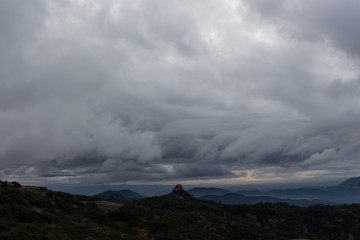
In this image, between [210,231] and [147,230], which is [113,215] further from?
[210,231]

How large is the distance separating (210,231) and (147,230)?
65.5ft

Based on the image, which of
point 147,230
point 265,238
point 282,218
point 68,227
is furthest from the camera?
point 282,218

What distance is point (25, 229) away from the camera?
1284 inches

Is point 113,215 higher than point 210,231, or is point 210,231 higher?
point 113,215

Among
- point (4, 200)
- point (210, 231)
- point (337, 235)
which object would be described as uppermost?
point (4, 200)

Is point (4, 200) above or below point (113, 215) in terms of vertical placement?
above

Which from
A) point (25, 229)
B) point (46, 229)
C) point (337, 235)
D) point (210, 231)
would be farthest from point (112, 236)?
point (337, 235)

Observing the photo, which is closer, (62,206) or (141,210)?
(62,206)

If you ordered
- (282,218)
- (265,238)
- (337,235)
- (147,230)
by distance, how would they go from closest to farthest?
(147,230), (265,238), (337,235), (282,218)

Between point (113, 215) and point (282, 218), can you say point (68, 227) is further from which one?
point (282, 218)

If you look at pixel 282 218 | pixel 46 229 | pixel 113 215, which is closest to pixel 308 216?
pixel 282 218

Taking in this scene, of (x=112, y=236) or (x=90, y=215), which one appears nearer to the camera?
(x=112, y=236)

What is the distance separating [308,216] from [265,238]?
140 metres

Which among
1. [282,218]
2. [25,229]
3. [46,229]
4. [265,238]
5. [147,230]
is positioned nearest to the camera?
[25,229]
